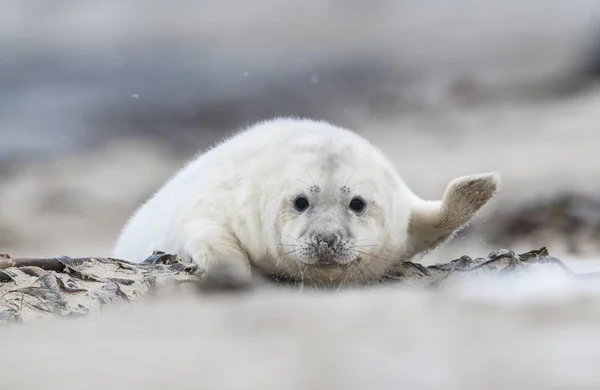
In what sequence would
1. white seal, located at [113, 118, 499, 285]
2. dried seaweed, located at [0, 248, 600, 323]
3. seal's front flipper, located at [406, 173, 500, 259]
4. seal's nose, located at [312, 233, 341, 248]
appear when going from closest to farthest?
dried seaweed, located at [0, 248, 600, 323] < seal's nose, located at [312, 233, 341, 248] < white seal, located at [113, 118, 499, 285] < seal's front flipper, located at [406, 173, 500, 259]

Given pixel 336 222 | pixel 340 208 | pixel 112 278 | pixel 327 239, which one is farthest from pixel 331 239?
pixel 112 278

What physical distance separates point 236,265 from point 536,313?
109 inches

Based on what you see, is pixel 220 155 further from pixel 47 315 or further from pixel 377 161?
pixel 47 315

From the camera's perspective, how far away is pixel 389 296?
12.3 feet

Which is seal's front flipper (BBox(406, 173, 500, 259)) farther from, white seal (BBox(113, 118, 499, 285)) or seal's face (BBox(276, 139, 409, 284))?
seal's face (BBox(276, 139, 409, 284))

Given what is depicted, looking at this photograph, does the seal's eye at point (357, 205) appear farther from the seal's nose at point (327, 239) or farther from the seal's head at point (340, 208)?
the seal's nose at point (327, 239)

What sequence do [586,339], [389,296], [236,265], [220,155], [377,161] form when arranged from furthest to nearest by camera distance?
[220,155], [377,161], [236,265], [389,296], [586,339]

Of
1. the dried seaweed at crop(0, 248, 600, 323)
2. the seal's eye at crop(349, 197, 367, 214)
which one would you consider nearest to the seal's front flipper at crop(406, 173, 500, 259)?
the dried seaweed at crop(0, 248, 600, 323)

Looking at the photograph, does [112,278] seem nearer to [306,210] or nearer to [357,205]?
[306,210]

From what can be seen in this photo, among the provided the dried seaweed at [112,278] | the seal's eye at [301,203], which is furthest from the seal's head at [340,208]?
the dried seaweed at [112,278]

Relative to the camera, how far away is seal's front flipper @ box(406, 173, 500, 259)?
5.80 m

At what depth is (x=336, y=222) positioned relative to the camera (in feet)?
16.7

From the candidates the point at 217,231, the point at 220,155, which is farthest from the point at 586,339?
the point at 220,155

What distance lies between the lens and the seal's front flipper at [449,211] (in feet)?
19.0
